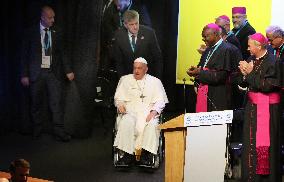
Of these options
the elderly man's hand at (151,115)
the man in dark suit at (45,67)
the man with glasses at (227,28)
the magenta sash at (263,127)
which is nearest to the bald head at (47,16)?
the man in dark suit at (45,67)

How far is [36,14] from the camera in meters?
8.28

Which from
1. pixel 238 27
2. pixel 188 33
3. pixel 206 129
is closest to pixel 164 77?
pixel 188 33

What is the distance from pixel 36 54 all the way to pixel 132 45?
144 centimetres

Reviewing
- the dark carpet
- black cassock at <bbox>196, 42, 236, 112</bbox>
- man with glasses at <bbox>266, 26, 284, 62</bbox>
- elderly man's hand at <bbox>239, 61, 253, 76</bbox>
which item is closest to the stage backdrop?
man with glasses at <bbox>266, 26, 284, 62</bbox>

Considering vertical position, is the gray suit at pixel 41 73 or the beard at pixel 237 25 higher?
the beard at pixel 237 25

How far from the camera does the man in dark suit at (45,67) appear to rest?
26.6 ft

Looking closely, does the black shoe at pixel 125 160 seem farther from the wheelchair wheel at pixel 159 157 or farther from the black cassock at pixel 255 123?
the black cassock at pixel 255 123

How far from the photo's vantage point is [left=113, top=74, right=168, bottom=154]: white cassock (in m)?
6.85

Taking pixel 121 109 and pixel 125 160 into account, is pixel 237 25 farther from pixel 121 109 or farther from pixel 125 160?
pixel 125 160

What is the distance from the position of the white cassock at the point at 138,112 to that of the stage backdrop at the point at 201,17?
59.8 inches

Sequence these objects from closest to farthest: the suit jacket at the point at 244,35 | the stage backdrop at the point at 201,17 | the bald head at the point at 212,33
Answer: the bald head at the point at 212,33, the suit jacket at the point at 244,35, the stage backdrop at the point at 201,17

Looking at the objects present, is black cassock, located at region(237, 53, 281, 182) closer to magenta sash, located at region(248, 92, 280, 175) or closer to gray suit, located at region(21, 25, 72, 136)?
magenta sash, located at region(248, 92, 280, 175)

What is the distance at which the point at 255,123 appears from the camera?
19.2 ft

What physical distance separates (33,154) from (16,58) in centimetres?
174
